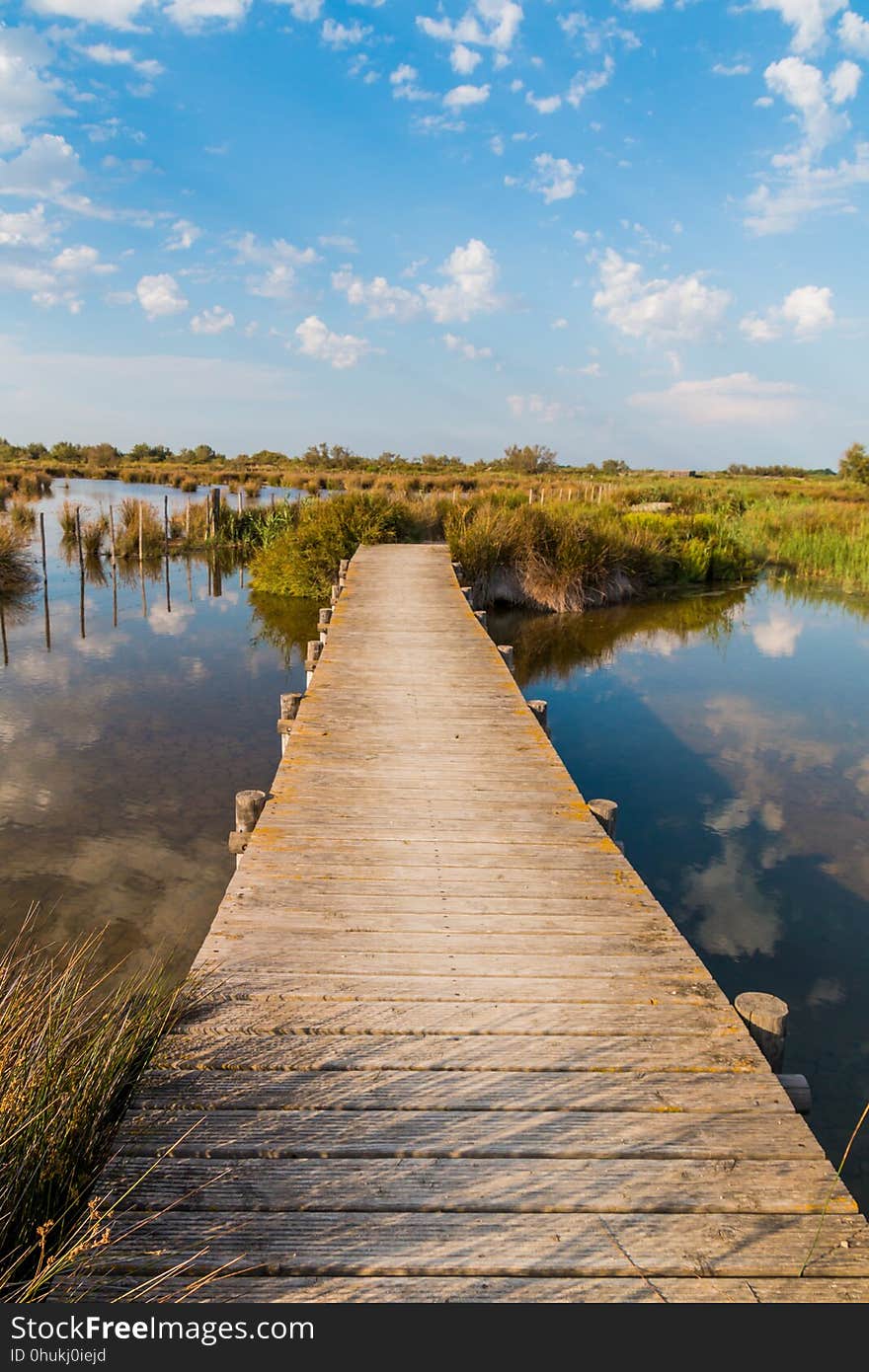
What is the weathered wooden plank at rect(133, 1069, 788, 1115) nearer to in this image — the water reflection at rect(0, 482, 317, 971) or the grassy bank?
the grassy bank

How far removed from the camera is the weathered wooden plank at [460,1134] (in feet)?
7.38

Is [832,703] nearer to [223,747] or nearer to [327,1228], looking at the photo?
[223,747]

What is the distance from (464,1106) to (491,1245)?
1.51ft

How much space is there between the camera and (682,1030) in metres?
2.82

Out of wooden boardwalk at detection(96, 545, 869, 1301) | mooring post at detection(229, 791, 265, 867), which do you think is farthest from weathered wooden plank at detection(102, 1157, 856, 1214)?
mooring post at detection(229, 791, 265, 867)

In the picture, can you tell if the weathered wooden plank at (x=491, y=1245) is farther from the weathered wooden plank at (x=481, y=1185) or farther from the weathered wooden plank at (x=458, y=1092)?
the weathered wooden plank at (x=458, y=1092)

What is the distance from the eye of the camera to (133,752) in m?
8.52

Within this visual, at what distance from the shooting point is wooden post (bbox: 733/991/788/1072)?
2.82m

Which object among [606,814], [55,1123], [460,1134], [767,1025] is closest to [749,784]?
[606,814]

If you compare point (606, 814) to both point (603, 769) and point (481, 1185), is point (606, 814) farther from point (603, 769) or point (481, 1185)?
point (603, 769)

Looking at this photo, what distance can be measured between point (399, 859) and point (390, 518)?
564 inches

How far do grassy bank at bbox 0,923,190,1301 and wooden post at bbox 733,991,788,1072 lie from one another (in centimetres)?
199

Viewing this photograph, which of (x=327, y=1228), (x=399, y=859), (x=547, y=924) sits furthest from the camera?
(x=399, y=859)
